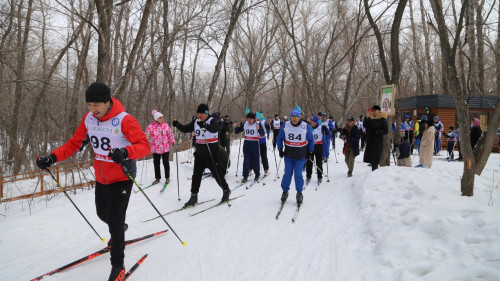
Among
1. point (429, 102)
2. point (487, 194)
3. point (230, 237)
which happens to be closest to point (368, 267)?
point (230, 237)

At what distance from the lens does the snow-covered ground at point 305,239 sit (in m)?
3.01

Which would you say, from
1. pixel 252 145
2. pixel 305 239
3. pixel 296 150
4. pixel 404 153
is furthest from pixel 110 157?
pixel 404 153

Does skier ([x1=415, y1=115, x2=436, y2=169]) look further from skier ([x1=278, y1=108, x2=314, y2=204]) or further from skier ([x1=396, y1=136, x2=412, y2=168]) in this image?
skier ([x1=278, y1=108, x2=314, y2=204])

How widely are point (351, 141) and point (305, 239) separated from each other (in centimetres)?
503

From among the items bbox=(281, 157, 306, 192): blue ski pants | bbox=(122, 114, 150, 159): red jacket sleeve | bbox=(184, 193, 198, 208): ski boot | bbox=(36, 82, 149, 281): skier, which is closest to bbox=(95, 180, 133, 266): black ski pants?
bbox=(36, 82, 149, 281): skier

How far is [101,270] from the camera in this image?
11.0 ft

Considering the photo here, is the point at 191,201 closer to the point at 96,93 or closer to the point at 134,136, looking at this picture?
the point at 134,136

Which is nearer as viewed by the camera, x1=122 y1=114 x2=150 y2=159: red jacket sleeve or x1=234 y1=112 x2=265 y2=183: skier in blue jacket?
x1=122 y1=114 x2=150 y2=159: red jacket sleeve

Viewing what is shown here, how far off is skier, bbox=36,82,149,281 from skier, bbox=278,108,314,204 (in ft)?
10.8

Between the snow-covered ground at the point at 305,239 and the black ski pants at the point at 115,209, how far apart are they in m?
0.40

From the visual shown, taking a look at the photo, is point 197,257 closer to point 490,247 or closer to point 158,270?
point 158,270

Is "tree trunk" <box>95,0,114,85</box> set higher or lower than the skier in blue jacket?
higher

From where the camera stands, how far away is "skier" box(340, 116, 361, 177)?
8.31 metres

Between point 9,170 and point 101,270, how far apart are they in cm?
1410
